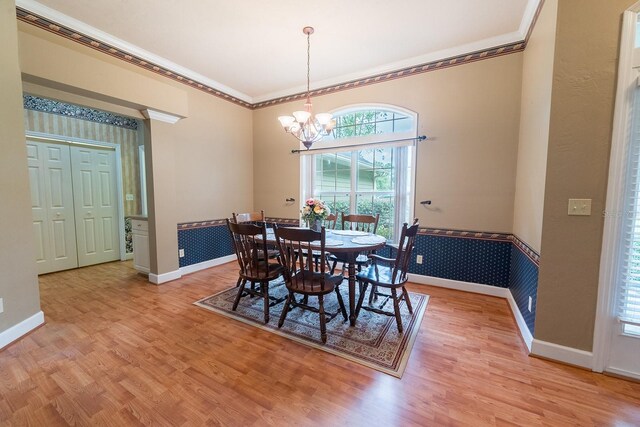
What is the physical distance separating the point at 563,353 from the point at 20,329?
4.23 meters

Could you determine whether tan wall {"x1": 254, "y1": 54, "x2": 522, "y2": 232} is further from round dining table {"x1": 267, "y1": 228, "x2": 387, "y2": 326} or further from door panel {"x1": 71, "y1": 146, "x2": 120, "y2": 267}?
door panel {"x1": 71, "y1": 146, "x2": 120, "y2": 267}

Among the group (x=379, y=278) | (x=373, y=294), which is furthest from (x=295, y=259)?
(x=373, y=294)

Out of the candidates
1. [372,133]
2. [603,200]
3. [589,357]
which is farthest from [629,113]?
[372,133]

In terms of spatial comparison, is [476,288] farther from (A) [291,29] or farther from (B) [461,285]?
(A) [291,29]

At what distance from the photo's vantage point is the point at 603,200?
65.3 inches

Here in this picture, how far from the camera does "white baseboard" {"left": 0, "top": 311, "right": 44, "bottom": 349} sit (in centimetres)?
194

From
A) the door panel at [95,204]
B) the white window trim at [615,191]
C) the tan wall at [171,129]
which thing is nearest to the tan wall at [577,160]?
the white window trim at [615,191]

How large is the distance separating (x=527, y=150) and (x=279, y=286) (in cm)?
308

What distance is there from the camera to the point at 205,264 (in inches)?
160

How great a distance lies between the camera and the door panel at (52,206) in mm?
3598

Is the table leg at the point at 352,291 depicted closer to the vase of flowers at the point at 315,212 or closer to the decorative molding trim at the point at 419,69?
the vase of flowers at the point at 315,212

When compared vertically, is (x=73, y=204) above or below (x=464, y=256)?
above

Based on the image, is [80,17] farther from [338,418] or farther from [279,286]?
[338,418]

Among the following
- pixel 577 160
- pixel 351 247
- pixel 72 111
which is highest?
pixel 72 111
